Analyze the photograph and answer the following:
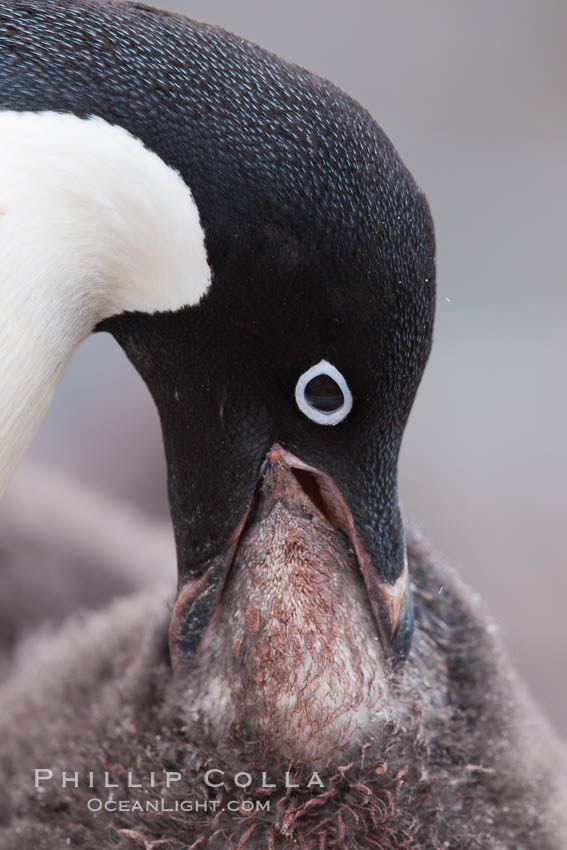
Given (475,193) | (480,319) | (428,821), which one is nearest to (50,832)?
(428,821)

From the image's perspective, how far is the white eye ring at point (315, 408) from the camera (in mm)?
570

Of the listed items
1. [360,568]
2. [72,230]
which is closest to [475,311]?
[360,568]

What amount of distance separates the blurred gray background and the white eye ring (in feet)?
1.01

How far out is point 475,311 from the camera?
1.78 meters

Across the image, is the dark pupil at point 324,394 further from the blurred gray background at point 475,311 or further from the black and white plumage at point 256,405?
the blurred gray background at point 475,311

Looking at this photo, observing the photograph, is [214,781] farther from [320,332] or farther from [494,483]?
[494,483]

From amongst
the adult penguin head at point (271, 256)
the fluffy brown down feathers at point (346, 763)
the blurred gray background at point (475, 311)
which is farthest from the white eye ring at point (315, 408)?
the blurred gray background at point (475, 311)

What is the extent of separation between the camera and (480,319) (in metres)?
1.76

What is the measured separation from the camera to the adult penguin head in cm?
54

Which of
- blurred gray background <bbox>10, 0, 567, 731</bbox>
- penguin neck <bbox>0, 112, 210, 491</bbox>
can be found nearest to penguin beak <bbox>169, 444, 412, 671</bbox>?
penguin neck <bbox>0, 112, 210, 491</bbox>

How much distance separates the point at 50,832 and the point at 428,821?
0.26m

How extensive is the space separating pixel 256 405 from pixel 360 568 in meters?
0.13

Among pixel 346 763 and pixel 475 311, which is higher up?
pixel 475 311

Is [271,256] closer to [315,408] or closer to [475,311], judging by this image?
[315,408]
